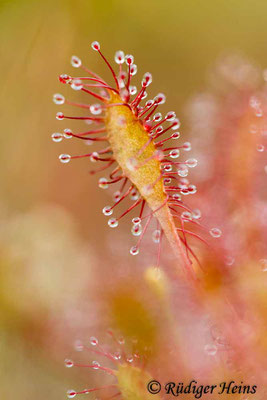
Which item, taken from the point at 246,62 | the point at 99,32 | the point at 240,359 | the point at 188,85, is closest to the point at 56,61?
the point at 99,32

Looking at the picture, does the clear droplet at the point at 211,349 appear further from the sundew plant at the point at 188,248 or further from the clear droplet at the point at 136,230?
the clear droplet at the point at 136,230

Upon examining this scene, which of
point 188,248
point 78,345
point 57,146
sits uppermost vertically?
point 57,146

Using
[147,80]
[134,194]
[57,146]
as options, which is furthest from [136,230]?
[57,146]

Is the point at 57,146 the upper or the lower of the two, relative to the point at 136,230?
upper

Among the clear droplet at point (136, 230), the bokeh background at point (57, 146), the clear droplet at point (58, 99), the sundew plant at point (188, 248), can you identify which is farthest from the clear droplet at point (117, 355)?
the clear droplet at point (58, 99)

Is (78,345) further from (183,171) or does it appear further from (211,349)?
(183,171)
